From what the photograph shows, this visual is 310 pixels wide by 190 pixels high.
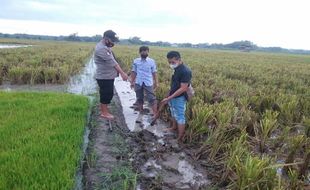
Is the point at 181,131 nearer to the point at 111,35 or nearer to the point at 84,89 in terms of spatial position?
the point at 111,35

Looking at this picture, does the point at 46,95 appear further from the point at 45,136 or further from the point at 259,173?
the point at 259,173

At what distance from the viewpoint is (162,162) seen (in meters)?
4.44

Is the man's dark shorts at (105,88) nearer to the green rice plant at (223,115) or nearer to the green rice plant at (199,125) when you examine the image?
the green rice plant at (199,125)

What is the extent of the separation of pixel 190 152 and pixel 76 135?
5.82 feet

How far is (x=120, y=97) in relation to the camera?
938 cm

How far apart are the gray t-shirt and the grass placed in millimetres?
926

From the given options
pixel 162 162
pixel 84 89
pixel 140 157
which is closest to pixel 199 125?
pixel 162 162

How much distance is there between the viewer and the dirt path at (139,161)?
3717 millimetres

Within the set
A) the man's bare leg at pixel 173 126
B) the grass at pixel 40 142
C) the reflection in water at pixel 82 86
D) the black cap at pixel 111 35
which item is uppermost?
the black cap at pixel 111 35

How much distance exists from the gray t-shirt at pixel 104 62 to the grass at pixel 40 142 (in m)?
0.93

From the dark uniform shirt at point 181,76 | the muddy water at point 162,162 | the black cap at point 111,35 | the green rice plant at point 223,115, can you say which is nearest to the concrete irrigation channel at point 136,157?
the muddy water at point 162,162

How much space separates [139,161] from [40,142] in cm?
138

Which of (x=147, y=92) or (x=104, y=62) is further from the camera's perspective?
(x=147, y=92)

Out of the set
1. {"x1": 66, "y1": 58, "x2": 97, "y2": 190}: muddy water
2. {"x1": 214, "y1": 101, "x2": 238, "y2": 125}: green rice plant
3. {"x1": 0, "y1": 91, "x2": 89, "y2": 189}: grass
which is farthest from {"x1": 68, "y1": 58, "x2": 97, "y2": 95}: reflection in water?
{"x1": 214, "y1": 101, "x2": 238, "y2": 125}: green rice plant
